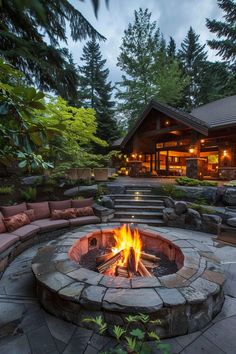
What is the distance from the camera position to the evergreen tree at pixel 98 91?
18.9 meters

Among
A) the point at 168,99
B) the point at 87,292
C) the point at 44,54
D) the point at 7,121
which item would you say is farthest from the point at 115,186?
the point at 168,99

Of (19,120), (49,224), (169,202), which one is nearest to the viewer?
(19,120)

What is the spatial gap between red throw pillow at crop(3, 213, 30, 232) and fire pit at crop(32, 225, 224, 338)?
1.37 m

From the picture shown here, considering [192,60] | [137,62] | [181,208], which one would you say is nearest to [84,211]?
[181,208]

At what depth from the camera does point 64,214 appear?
19.4 ft

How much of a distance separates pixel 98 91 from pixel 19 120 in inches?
925

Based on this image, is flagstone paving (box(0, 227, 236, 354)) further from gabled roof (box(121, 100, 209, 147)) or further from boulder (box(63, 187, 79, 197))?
gabled roof (box(121, 100, 209, 147))

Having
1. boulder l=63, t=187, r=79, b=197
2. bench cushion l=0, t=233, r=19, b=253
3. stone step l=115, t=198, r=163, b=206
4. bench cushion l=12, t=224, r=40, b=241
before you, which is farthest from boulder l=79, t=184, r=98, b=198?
bench cushion l=0, t=233, r=19, b=253

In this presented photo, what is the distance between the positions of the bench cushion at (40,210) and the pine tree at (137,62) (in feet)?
54.1

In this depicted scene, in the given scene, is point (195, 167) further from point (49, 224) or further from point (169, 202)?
point (49, 224)

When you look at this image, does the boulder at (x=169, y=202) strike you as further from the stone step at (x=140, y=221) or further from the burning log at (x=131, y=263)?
the burning log at (x=131, y=263)

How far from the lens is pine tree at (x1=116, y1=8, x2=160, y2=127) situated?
65.3ft

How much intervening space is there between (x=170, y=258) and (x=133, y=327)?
2.17 m

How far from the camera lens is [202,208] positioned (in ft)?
21.9
